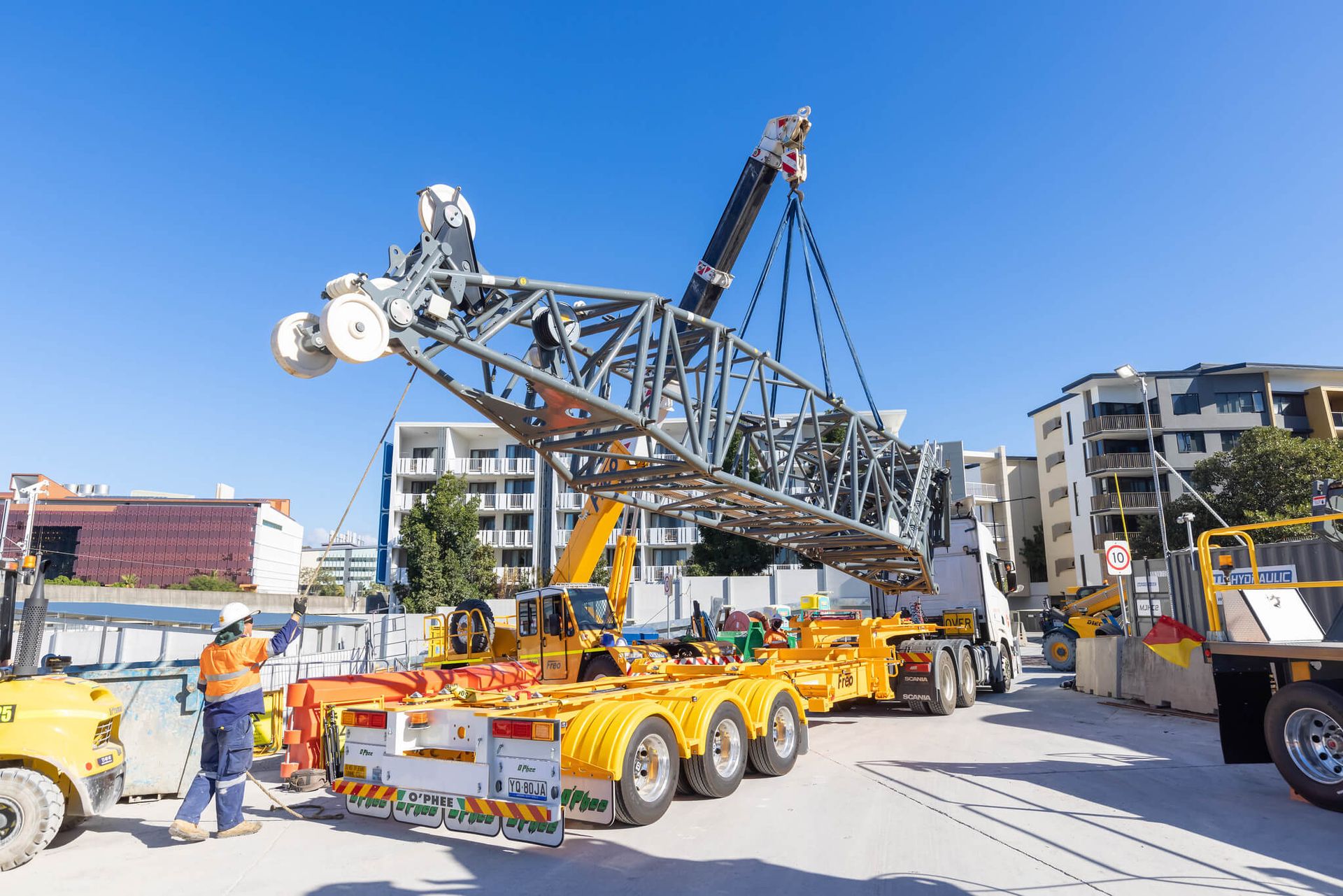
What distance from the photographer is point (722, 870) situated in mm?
5867

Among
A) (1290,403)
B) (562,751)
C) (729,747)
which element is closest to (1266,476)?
(1290,403)

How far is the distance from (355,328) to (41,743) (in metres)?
3.98

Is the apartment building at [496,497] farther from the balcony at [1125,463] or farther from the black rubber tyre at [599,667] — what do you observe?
the black rubber tyre at [599,667]

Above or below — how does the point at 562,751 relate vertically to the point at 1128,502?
below

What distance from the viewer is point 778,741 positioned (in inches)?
366

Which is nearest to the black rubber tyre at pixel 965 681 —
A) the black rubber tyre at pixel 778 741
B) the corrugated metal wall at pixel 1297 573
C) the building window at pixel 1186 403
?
the corrugated metal wall at pixel 1297 573

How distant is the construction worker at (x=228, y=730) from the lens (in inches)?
268

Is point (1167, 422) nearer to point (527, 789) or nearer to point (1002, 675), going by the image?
point (1002, 675)

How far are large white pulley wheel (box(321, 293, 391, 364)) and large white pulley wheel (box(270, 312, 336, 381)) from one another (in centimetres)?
23

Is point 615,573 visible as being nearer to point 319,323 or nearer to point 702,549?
point 319,323

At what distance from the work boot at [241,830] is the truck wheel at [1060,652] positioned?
2169 centimetres

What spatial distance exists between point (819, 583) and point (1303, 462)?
814 inches

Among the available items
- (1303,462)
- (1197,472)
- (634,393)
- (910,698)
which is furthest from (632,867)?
(1197,472)

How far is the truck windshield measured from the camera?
13.0m
